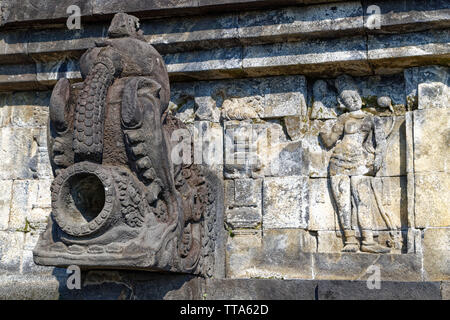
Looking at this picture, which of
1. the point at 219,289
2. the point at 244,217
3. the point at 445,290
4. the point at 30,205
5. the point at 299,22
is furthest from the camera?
the point at 30,205

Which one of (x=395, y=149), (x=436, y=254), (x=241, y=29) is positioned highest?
(x=241, y=29)

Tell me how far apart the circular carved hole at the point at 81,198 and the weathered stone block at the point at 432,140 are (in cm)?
289

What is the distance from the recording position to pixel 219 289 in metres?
6.89

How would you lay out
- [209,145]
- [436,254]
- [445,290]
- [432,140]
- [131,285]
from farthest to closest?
[209,145], [432,140], [436,254], [131,285], [445,290]

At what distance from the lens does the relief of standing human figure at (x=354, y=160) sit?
7477 millimetres

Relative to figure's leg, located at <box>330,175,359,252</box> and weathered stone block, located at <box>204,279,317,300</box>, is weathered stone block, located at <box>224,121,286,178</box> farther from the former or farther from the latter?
weathered stone block, located at <box>204,279,317,300</box>

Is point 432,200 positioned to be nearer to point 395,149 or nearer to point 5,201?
point 395,149

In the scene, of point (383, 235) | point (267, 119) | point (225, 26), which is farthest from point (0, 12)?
point (383, 235)

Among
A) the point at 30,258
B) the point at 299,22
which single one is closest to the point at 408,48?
the point at 299,22

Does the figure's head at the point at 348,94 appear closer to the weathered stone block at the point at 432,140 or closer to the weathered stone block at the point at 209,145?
the weathered stone block at the point at 432,140

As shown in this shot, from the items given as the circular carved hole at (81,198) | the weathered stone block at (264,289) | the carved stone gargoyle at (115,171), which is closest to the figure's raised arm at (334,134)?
the weathered stone block at (264,289)

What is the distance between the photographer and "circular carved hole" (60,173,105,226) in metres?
6.11

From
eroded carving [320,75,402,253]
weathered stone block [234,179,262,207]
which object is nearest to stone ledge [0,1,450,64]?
eroded carving [320,75,402,253]

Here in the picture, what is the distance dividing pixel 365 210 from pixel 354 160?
1.61ft
